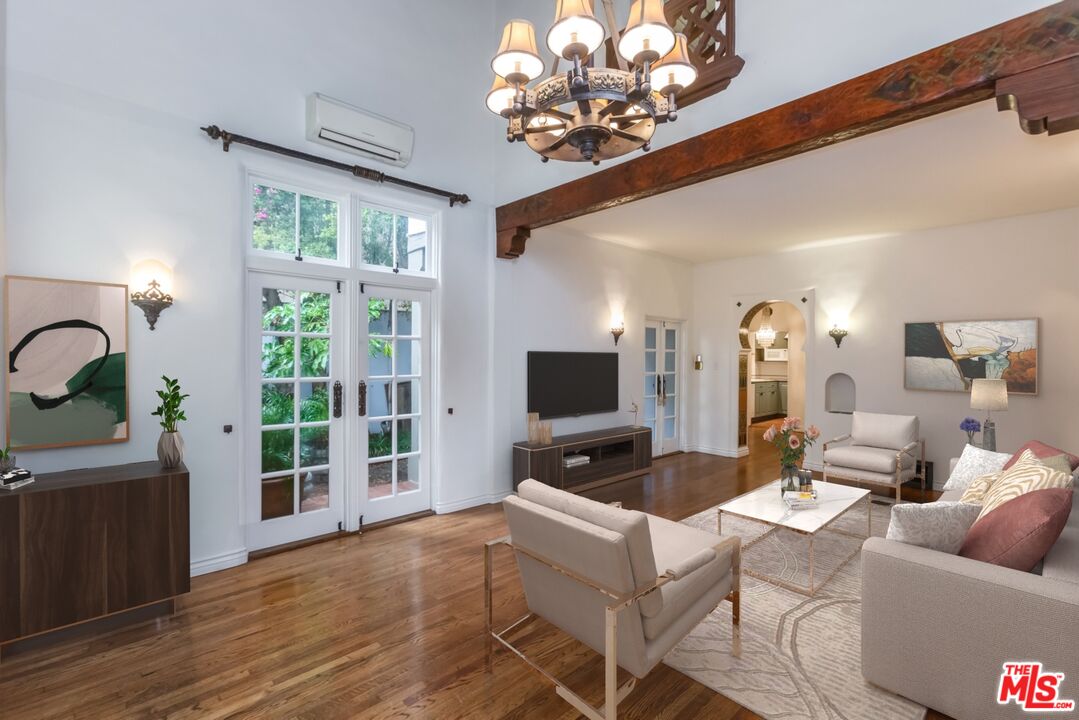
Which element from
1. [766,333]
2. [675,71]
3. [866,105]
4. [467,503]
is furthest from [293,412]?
[766,333]

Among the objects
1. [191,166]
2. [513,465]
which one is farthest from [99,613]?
[513,465]

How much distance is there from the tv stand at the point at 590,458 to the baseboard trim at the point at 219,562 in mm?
2270

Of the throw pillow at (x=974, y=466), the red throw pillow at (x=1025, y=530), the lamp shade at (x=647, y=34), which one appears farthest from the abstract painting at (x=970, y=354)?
the lamp shade at (x=647, y=34)

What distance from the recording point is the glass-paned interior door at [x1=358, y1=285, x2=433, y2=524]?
426cm

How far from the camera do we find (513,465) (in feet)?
17.3

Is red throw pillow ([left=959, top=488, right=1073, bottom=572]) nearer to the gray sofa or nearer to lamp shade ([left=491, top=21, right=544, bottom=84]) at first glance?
the gray sofa

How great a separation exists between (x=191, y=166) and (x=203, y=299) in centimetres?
89

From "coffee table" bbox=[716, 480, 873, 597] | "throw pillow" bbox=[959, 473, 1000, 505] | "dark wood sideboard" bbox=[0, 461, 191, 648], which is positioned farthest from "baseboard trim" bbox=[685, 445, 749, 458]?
"dark wood sideboard" bbox=[0, 461, 191, 648]

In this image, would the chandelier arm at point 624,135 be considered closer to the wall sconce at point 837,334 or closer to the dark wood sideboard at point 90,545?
the dark wood sideboard at point 90,545

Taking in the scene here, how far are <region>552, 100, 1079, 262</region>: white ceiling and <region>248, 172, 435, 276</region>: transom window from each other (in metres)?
1.83

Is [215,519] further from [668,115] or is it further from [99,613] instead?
[668,115]

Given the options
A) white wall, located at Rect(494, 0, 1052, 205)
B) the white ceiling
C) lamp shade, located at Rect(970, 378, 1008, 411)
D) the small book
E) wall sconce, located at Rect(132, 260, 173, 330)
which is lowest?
the small book

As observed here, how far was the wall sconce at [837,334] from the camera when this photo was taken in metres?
6.20

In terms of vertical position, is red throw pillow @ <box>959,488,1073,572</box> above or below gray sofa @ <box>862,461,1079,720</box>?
above
